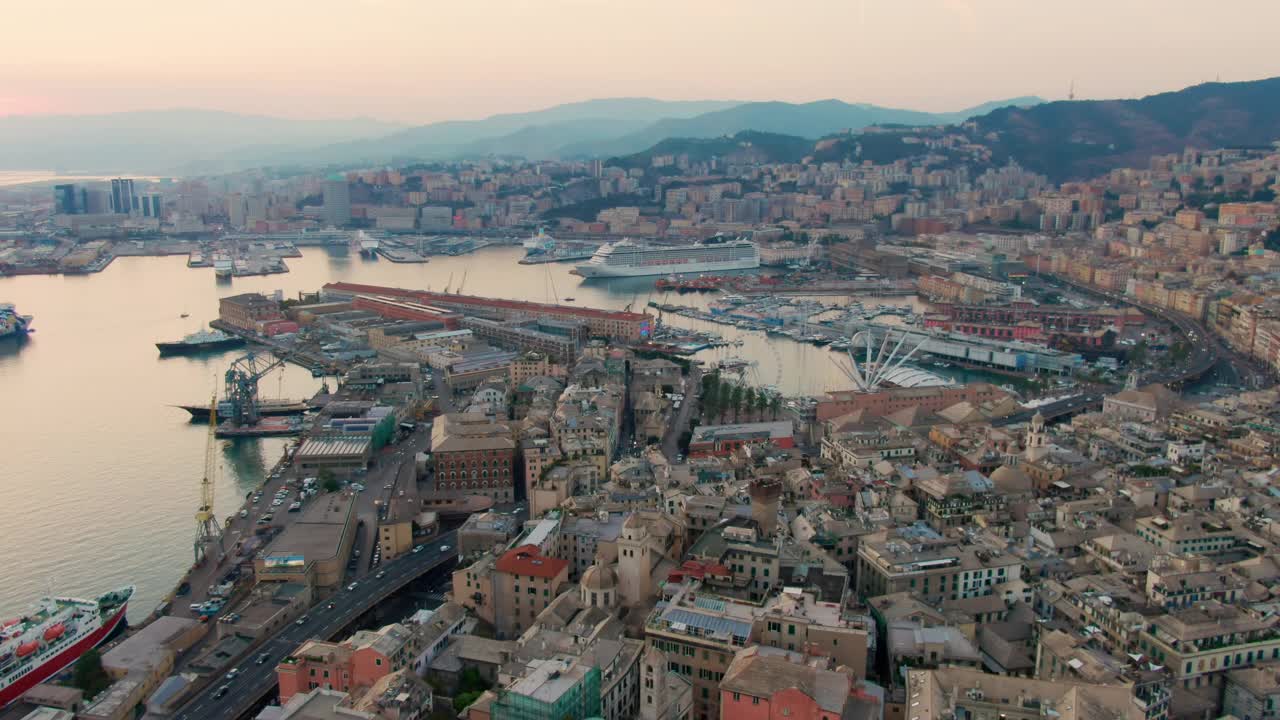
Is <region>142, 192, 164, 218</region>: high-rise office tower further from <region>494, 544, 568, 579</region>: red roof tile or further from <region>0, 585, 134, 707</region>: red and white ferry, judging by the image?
<region>494, 544, 568, 579</region>: red roof tile

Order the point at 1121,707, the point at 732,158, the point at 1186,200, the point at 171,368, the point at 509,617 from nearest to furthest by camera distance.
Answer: the point at 1121,707
the point at 509,617
the point at 171,368
the point at 1186,200
the point at 732,158

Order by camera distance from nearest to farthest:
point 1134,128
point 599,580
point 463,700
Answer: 1. point 463,700
2. point 599,580
3. point 1134,128

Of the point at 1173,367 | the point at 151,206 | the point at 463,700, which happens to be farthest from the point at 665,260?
the point at 151,206

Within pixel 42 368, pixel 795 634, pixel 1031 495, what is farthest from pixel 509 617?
pixel 42 368

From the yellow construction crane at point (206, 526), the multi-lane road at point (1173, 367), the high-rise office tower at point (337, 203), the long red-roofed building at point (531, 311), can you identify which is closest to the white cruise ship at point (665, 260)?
the long red-roofed building at point (531, 311)

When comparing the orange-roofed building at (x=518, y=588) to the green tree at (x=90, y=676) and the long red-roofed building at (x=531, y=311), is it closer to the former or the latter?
the green tree at (x=90, y=676)

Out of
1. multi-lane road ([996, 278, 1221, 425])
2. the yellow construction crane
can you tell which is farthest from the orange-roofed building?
multi-lane road ([996, 278, 1221, 425])

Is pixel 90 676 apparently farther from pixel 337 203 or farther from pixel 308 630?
pixel 337 203

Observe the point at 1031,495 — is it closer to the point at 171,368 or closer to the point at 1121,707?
the point at 1121,707
